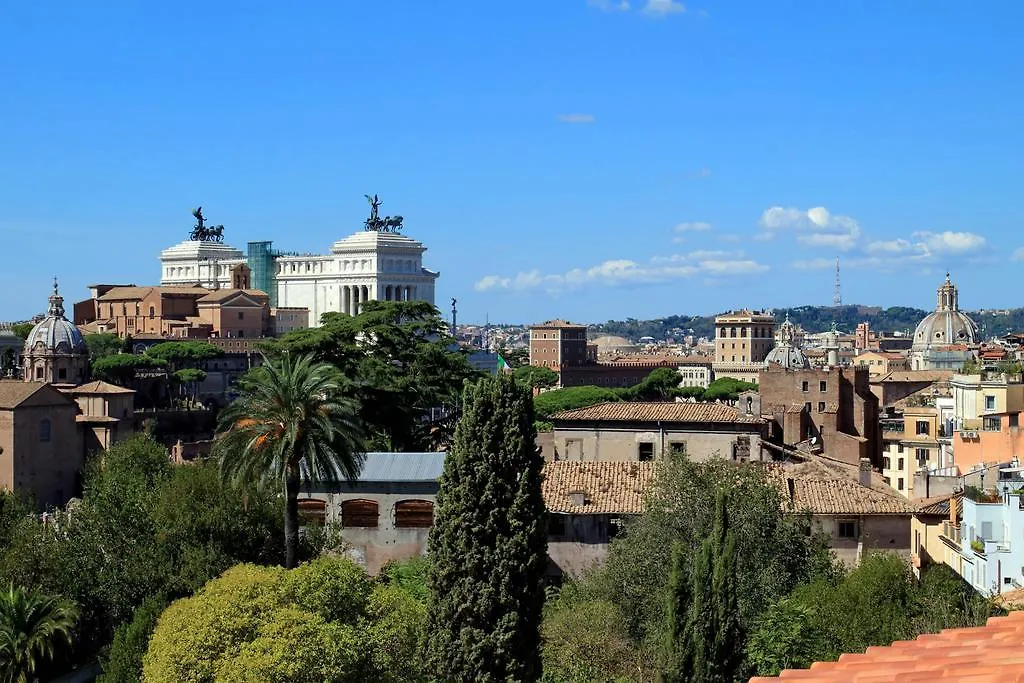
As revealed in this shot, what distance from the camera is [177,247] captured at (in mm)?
142000

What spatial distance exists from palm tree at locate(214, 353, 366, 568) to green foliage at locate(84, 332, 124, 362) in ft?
225

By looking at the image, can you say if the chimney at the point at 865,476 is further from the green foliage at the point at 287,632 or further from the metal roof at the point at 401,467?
the green foliage at the point at 287,632

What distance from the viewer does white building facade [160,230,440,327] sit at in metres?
123

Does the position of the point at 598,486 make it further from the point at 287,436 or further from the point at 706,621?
the point at 706,621

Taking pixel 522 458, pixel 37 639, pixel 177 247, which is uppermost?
pixel 177 247

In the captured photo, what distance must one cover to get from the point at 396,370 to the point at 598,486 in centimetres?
1510

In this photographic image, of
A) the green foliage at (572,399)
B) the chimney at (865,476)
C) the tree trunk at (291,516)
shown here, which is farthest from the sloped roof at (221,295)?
the tree trunk at (291,516)

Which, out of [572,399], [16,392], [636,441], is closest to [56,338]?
[16,392]

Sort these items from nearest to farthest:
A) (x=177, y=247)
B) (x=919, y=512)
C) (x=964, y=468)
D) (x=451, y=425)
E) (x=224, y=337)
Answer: (x=919, y=512)
(x=964, y=468)
(x=451, y=425)
(x=224, y=337)
(x=177, y=247)

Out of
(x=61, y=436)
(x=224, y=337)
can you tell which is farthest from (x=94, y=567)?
(x=224, y=337)

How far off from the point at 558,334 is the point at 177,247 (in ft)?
131

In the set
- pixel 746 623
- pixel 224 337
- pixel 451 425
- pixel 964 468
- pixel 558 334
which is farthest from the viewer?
pixel 558 334

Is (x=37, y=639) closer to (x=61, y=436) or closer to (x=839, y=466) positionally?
(x=839, y=466)

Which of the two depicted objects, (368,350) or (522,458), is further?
(368,350)
